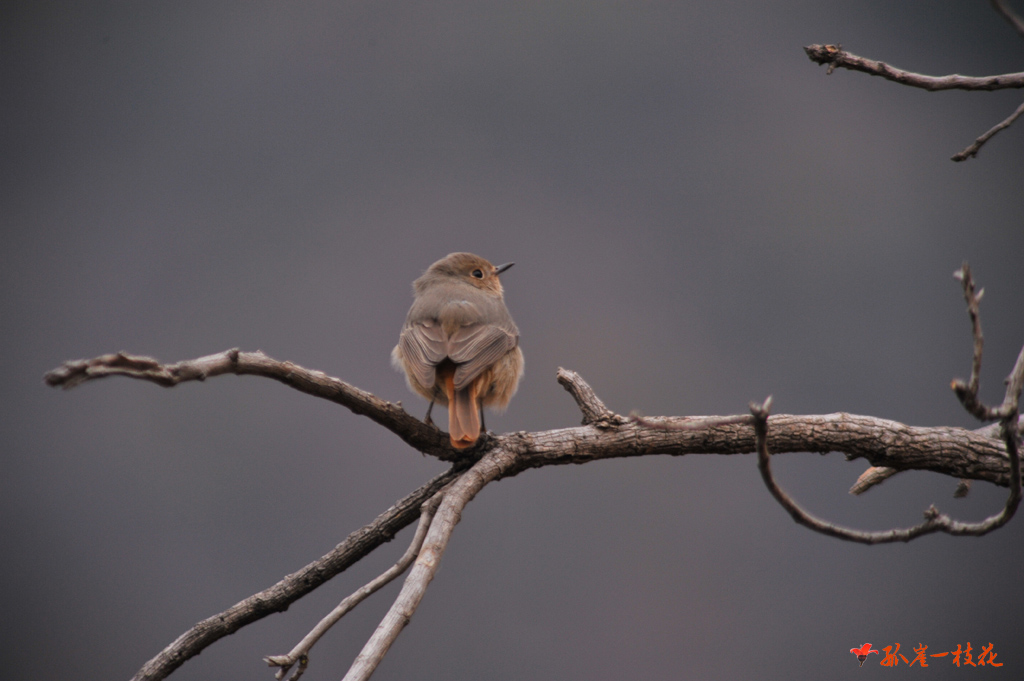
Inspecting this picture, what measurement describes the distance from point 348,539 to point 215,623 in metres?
0.45

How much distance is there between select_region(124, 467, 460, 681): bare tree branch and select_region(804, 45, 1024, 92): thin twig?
1.68m

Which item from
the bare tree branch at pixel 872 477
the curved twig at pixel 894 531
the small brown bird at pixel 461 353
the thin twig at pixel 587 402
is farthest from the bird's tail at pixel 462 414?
the bare tree branch at pixel 872 477

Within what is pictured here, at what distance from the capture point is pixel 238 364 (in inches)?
67.7

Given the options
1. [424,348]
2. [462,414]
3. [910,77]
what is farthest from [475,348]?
[910,77]

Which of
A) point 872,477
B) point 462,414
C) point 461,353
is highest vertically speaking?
point 461,353

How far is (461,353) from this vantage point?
2.76 m

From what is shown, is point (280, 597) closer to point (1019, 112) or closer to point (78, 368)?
point (78, 368)

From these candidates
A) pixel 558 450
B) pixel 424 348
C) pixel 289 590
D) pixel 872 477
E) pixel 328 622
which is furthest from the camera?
pixel 424 348

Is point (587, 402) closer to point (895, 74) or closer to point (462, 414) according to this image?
point (462, 414)

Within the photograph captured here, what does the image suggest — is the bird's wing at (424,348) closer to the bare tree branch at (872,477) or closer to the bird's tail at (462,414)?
the bird's tail at (462,414)

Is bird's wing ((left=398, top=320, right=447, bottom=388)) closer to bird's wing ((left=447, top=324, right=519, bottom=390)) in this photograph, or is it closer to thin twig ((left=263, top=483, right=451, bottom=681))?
bird's wing ((left=447, top=324, right=519, bottom=390))

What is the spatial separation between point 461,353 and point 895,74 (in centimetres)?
166

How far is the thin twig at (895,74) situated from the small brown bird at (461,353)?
4.95 ft

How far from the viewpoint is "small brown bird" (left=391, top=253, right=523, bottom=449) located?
2650 mm
